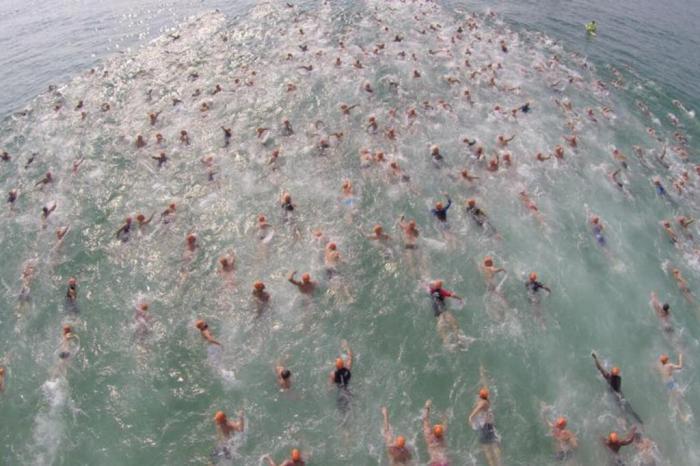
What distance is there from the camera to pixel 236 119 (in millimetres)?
Result: 28125

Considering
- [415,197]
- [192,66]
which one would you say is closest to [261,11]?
[192,66]

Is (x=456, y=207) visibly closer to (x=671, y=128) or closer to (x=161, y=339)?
(x=161, y=339)

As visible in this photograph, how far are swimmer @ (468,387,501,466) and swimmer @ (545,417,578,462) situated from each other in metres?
1.71

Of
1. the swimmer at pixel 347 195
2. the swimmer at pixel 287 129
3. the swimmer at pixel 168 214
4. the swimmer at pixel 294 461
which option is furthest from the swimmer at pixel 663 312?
the swimmer at pixel 168 214

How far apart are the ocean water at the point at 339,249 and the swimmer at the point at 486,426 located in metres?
0.33

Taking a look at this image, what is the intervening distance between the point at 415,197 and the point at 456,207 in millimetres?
1922

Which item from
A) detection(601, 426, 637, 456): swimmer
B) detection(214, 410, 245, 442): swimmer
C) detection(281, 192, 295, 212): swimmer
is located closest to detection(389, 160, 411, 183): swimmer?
detection(281, 192, 295, 212): swimmer

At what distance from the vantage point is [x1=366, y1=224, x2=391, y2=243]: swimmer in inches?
769

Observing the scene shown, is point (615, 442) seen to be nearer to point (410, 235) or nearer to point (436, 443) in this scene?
point (436, 443)

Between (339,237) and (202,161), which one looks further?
(202,161)

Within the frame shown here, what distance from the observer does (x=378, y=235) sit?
19609mm

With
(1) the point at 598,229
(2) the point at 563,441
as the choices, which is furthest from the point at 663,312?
(2) the point at 563,441

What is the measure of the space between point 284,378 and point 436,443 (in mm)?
4768

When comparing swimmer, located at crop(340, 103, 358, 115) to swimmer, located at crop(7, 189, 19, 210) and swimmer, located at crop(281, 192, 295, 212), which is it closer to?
swimmer, located at crop(281, 192, 295, 212)
